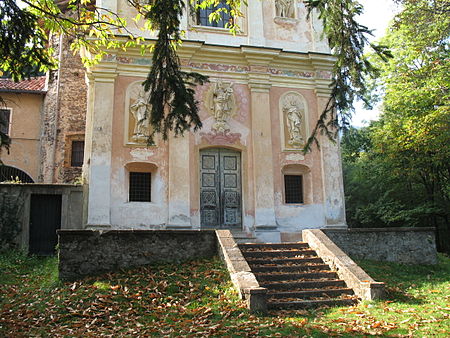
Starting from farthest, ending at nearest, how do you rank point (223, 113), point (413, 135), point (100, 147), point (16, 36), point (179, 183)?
1. point (413, 135)
2. point (223, 113)
3. point (179, 183)
4. point (100, 147)
5. point (16, 36)

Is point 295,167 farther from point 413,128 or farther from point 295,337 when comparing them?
point 295,337

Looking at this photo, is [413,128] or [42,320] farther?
[413,128]

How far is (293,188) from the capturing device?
1416 cm

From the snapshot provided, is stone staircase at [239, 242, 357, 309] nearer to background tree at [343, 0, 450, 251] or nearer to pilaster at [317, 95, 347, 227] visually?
pilaster at [317, 95, 347, 227]

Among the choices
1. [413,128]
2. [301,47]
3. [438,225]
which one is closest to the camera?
[301,47]

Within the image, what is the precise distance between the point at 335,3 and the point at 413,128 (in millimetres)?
10663

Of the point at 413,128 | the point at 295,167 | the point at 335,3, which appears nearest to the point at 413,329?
the point at 335,3

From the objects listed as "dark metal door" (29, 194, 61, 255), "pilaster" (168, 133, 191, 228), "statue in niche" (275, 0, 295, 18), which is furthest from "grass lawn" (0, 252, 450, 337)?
"statue in niche" (275, 0, 295, 18)

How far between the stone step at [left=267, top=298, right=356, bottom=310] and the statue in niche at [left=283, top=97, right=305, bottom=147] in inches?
273

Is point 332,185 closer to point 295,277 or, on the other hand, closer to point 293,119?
point 293,119

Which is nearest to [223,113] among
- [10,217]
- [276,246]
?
[276,246]

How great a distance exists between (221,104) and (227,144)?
1.27 m

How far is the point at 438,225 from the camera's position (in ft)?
69.7

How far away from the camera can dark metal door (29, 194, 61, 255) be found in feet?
41.9
